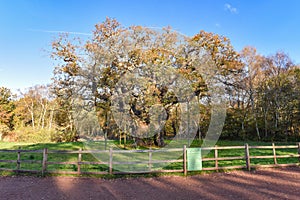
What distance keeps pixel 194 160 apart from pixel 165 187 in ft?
5.17

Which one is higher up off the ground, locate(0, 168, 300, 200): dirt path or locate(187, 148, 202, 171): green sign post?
locate(187, 148, 202, 171): green sign post

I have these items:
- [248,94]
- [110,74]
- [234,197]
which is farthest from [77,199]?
[248,94]

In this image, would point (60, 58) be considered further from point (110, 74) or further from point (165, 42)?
point (165, 42)

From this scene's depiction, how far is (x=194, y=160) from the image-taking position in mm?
6496

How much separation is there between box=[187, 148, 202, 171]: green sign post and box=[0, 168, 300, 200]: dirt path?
0.29 meters

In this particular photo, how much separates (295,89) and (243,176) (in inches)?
571

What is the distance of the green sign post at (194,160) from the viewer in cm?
648

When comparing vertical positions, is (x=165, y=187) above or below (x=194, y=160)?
below

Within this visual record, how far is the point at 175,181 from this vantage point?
584 centimetres

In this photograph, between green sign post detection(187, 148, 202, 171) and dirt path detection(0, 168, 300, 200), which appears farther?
green sign post detection(187, 148, 202, 171)

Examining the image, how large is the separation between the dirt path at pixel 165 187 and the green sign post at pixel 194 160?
0.94 ft

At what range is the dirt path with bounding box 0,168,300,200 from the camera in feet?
15.4

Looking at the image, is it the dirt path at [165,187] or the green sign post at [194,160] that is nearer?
the dirt path at [165,187]

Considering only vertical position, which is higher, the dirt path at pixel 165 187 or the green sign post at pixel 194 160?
the green sign post at pixel 194 160
